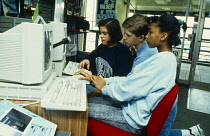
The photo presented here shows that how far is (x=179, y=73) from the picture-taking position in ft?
16.3

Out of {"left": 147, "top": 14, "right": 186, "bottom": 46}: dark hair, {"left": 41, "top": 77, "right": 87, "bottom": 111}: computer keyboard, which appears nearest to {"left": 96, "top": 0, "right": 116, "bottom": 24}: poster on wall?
{"left": 147, "top": 14, "right": 186, "bottom": 46}: dark hair

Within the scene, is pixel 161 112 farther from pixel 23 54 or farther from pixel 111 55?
pixel 111 55

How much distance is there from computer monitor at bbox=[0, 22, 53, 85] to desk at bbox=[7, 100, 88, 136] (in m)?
0.15

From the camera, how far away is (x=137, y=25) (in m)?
1.56

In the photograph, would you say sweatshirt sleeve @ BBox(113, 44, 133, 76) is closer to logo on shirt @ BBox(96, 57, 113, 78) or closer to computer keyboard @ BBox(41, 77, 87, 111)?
logo on shirt @ BBox(96, 57, 113, 78)

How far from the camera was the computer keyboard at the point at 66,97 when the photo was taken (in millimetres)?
885

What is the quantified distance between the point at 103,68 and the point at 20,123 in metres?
1.19

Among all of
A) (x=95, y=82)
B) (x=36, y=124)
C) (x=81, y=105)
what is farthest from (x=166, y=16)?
(x=36, y=124)

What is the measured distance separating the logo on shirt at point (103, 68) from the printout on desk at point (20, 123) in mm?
1025

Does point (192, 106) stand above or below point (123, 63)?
below

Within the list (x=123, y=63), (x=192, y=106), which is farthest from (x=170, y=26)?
(x=192, y=106)

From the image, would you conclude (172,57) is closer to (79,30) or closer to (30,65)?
(30,65)

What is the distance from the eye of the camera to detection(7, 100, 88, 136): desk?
0.98m

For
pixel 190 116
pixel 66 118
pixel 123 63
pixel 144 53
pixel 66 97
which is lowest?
pixel 190 116
